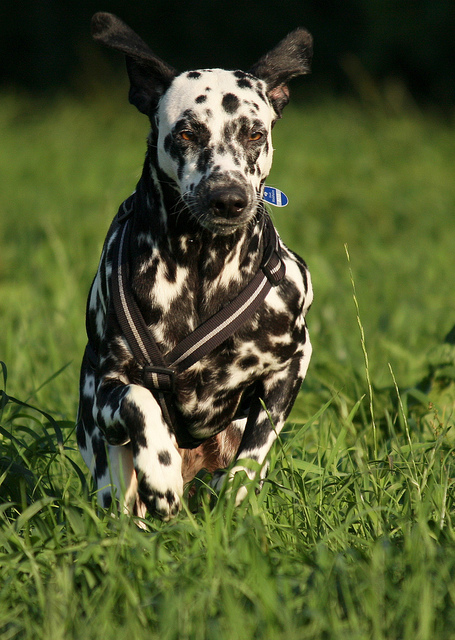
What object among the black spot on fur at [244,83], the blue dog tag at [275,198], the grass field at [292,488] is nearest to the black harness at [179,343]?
the blue dog tag at [275,198]

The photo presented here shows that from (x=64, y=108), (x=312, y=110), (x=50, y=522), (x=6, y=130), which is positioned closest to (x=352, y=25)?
(x=312, y=110)

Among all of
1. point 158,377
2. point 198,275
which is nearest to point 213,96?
point 198,275

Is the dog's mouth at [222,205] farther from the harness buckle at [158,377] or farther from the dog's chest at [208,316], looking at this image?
the harness buckle at [158,377]

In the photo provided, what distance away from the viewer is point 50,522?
2.91m

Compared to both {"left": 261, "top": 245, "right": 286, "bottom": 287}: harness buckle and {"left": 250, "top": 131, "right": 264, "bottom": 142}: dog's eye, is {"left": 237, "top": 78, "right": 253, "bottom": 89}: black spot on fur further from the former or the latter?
{"left": 261, "top": 245, "right": 286, "bottom": 287}: harness buckle

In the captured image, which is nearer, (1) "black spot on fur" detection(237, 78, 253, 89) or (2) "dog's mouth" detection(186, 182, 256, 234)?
(2) "dog's mouth" detection(186, 182, 256, 234)

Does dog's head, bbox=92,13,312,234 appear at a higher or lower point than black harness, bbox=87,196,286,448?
higher

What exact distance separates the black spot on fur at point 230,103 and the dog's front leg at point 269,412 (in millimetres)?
955

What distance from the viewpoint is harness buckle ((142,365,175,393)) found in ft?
9.97

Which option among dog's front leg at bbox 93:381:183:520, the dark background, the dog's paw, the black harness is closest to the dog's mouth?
the black harness

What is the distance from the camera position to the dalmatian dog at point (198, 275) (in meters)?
3.08

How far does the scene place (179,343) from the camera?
3086 millimetres

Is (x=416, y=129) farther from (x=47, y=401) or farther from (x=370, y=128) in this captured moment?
(x=47, y=401)

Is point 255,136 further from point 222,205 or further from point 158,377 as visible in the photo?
point 158,377
